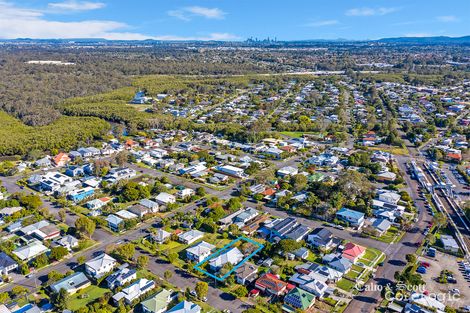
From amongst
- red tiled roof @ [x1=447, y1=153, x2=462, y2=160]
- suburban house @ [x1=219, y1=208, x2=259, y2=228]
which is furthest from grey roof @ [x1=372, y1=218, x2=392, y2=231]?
red tiled roof @ [x1=447, y1=153, x2=462, y2=160]

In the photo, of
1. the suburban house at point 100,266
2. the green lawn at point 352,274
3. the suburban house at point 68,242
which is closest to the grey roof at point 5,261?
the suburban house at point 68,242

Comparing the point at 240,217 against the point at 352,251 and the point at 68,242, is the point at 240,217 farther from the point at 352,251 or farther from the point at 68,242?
the point at 68,242

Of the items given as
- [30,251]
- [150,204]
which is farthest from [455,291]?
[30,251]

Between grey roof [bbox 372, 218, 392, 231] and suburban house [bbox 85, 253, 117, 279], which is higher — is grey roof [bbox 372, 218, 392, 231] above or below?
above

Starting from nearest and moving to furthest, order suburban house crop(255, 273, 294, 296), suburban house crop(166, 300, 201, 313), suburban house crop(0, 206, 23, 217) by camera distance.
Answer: suburban house crop(166, 300, 201, 313), suburban house crop(255, 273, 294, 296), suburban house crop(0, 206, 23, 217)

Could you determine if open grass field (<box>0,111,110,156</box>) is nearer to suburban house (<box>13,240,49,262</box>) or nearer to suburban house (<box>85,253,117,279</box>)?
suburban house (<box>13,240,49,262</box>)

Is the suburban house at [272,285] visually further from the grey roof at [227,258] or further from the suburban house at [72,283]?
the suburban house at [72,283]
